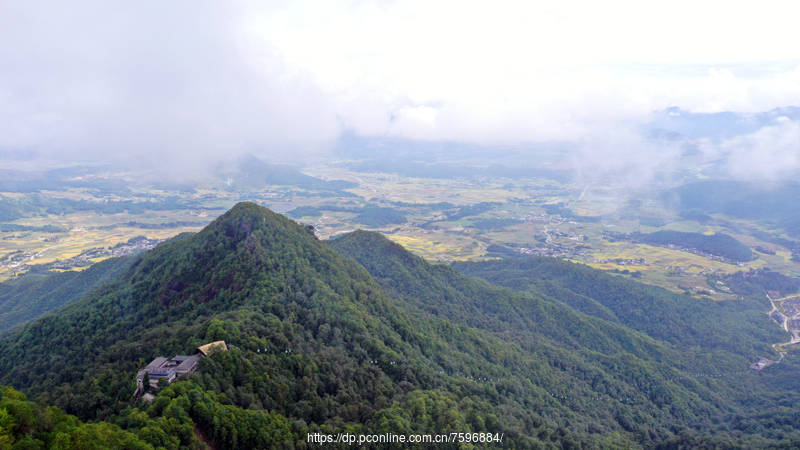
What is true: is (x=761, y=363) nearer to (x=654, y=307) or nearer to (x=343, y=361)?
(x=654, y=307)

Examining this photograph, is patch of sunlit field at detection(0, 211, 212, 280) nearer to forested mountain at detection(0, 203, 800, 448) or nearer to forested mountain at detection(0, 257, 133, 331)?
forested mountain at detection(0, 257, 133, 331)

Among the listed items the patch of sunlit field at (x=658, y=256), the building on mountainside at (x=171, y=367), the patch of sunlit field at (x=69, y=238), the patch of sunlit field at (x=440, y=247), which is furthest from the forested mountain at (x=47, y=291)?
the patch of sunlit field at (x=658, y=256)

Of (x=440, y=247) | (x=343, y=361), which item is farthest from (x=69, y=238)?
(x=343, y=361)

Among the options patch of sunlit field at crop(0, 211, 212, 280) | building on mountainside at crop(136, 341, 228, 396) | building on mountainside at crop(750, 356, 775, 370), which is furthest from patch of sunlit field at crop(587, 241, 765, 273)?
patch of sunlit field at crop(0, 211, 212, 280)

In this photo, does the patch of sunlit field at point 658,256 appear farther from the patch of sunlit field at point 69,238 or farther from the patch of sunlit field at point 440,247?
the patch of sunlit field at point 69,238

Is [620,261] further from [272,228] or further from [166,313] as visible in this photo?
[166,313]

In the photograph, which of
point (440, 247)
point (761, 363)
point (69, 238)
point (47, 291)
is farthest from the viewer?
point (440, 247)
